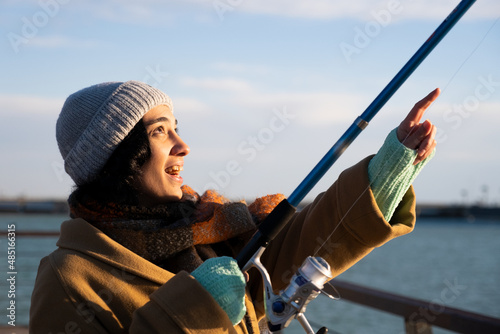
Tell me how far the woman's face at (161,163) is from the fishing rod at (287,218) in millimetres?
355

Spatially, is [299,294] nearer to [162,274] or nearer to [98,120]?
[162,274]

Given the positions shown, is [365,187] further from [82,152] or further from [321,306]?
[321,306]

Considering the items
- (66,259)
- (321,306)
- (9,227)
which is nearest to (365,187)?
(66,259)

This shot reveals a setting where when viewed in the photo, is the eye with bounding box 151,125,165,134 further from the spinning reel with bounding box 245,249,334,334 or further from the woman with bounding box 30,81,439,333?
the spinning reel with bounding box 245,249,334,334

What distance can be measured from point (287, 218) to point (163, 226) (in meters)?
0.42

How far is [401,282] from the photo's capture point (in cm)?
2825

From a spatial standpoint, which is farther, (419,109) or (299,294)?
(419,109)

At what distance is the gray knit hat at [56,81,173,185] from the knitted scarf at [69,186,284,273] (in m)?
0.13

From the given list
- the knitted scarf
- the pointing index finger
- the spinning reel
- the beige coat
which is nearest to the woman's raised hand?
the pointing index finger

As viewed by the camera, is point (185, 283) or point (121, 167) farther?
point (121, 167)

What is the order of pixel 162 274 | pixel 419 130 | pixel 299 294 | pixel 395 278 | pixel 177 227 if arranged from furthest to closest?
pixel 395 278
pixel 177 227
pixel 162 274
pixel 419 130
pixel 299 294

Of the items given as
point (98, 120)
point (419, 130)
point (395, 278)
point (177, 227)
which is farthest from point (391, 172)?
point (395, 278)

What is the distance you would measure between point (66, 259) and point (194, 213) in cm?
44

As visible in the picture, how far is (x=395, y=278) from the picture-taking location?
29.8 meters
